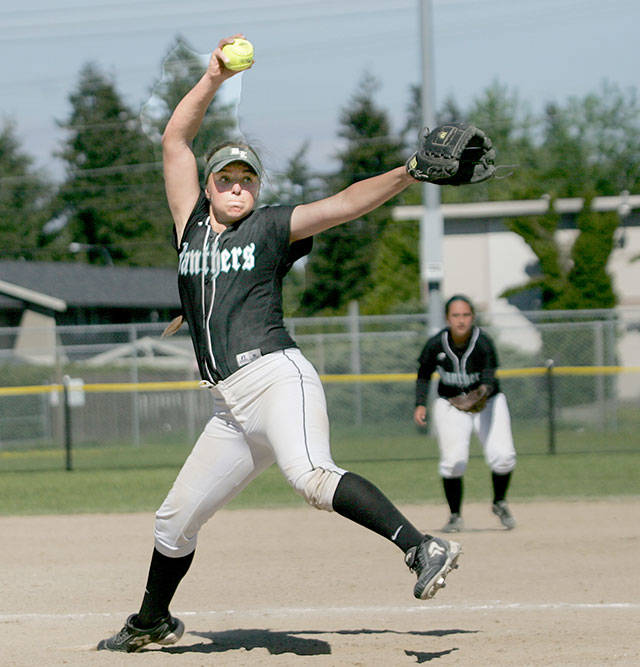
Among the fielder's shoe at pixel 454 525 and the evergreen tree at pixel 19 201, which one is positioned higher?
the evergreen tree at pixel 19 201

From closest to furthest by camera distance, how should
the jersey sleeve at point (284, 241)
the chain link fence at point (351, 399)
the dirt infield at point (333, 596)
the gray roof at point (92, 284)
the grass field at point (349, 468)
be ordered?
the jersey sleeve at point (284, 241)
the dirt infield at point (333, 596)
the grass field at point (349, 468)
the chain link fence at point (351, 399)
the gray roof at point (92, 284)

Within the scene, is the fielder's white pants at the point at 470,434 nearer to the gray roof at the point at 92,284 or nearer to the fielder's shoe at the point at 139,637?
the fielder's shoe at the point at 139,637

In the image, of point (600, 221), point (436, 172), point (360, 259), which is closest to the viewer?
point (436, 172)

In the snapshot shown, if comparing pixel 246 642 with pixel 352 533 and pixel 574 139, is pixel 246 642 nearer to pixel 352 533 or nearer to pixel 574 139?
pixel 352 533

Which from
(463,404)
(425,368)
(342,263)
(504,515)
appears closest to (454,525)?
(504,515)

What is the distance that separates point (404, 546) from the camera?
14.3 ft

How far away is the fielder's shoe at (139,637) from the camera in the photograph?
16.4 ft

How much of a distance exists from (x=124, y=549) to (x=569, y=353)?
14298 millimetres

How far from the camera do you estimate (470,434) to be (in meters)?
9.06

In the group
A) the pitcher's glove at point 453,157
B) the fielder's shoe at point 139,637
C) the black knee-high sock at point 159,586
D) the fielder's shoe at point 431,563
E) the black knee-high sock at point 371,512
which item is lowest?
the fielder's shoe at point 139,637

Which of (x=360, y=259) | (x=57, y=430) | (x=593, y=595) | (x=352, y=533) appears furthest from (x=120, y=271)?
(x=593, y=595)

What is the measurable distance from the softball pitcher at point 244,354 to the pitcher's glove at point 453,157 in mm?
87

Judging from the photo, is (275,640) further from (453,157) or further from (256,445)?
(453,157)

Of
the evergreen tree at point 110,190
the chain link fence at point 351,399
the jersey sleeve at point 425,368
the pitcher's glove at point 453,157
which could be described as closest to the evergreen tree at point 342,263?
the evergreen tree at point 110,190
